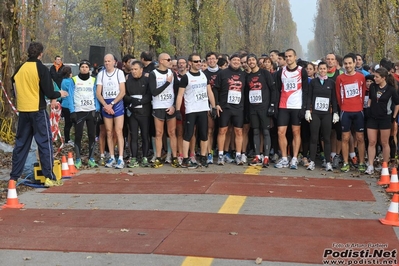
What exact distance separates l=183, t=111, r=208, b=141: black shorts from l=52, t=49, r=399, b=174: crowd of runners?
2cm

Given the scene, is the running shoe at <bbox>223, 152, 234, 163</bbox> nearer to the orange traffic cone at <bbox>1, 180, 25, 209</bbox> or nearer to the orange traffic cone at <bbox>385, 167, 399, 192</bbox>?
the orange traffic cone at <bbox>385, 167, 399, 192</bbox>

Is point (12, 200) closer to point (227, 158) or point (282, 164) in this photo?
point (227, 158)

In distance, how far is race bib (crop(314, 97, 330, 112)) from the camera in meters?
12.5

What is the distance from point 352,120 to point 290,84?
56.3 inches

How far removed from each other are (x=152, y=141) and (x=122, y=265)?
7440 mm

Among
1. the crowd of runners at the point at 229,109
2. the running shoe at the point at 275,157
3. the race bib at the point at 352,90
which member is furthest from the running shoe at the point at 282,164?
the race bib at the point at 352,90

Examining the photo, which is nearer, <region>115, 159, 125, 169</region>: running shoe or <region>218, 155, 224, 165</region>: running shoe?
<region>115, 159, 125, 169</region>: running shoe

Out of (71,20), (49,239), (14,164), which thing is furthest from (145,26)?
(71,20)

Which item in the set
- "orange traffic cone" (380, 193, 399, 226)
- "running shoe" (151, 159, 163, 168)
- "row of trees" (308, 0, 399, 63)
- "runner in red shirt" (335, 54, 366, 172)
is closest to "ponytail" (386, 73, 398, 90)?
"runner in red shirt" (335, 54, 366, 172)

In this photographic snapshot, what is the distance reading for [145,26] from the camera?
90.7ft

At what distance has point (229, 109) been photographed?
43.0 ft

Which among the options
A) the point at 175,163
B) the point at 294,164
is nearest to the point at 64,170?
the point at 175,163

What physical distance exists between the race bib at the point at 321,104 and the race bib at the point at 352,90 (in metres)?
0.43

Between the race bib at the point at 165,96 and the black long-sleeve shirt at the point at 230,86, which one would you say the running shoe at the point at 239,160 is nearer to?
the black long-sleeve shirt at the point at 230,86
